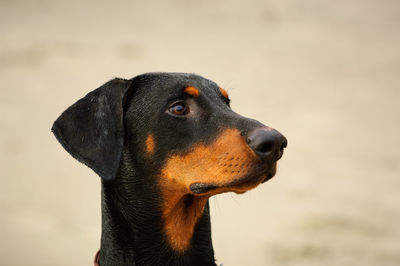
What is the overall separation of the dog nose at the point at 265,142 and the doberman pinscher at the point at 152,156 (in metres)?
0.17

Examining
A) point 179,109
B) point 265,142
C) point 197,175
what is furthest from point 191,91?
point 265,142

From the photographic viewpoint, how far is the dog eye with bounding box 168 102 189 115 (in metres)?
3.67

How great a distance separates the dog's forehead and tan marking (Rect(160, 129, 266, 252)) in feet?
1.50

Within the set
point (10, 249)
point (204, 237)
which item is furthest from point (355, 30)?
point (204, 237)

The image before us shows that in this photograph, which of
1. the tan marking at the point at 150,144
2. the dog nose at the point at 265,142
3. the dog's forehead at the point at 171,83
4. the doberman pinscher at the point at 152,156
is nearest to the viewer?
the dog nose at the point at 265,142

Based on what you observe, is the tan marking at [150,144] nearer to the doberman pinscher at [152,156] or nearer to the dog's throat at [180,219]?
the doberman pinscher at [152,156]

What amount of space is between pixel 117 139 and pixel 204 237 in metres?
0.84

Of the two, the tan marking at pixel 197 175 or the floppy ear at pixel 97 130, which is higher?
the floppy ear at pixel 97 130

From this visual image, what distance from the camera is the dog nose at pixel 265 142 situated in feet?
10.6

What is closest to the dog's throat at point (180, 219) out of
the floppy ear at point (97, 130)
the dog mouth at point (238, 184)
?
the dog mouth at point (238, 184)

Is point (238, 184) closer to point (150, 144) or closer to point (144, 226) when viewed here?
point (150, 144)

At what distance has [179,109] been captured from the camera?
3.68 m

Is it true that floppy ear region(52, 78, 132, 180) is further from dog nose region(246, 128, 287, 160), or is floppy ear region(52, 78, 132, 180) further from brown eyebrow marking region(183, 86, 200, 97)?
dog nose region(246, 128, 287, 160)

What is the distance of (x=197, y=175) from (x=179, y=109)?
0.46 metres
